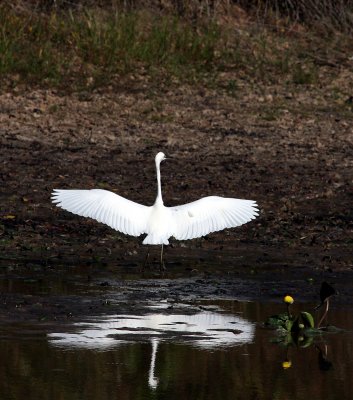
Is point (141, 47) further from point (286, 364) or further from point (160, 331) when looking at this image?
point (286, 364)

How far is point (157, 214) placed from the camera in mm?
10594

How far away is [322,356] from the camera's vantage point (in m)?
8.11

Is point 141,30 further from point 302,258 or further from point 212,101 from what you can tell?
point 302,258

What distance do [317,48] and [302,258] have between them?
7565 mm

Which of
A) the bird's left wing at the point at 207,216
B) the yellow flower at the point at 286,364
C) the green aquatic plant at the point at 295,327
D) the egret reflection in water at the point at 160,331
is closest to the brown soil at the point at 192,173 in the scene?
the bird's left wing at the point at 207,216

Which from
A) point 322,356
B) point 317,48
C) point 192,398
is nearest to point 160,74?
point 317,48

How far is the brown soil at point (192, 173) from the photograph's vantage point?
428 inches

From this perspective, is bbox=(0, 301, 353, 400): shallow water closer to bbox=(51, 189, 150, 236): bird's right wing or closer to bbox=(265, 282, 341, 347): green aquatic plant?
bbox=(265, 282, 341, 347): green aquatic plant

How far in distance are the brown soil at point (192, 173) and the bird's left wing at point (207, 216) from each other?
31 centimetres

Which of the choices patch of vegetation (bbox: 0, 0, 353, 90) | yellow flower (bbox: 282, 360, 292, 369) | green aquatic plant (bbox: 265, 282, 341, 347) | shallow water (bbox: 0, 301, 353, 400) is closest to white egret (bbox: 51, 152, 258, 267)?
shallow water (bbox: 0, 301, 353, 400)

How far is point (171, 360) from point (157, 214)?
2.89m

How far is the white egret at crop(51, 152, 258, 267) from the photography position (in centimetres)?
1055

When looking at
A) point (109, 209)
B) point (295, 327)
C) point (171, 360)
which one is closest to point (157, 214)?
point (109, 209)

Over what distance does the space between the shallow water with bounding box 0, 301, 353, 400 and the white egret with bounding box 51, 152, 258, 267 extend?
4.74 ft
